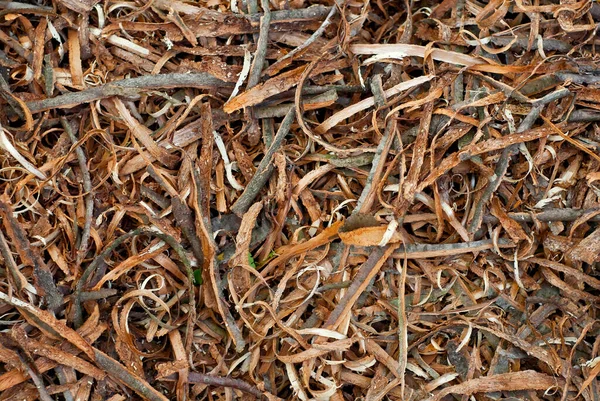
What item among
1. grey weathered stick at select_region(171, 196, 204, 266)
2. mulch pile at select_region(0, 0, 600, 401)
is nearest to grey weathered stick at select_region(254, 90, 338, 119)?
mulch pile at select_region(0, 0, 600, 401)

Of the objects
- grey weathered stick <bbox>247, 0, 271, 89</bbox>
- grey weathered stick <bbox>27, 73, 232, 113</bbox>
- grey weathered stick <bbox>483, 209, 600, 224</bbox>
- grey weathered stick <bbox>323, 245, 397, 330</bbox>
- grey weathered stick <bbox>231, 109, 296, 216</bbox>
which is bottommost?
grey weathered stick <bbox>323, 245, 397, 330</bbox>

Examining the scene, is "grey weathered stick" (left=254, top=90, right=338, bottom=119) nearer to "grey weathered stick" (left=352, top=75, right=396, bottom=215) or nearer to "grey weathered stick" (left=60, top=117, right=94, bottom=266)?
"grey weathered stick" (left=352, top=75, right=396, bottom=215)

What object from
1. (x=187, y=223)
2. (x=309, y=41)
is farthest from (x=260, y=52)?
(x=187, y=223)

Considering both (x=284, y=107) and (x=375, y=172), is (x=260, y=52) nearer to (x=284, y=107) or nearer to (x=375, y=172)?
(x=284, y=107)

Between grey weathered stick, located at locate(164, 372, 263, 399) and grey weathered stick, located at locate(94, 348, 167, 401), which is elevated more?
grey weathered stick, located at locate(94, 348, 167, 401)

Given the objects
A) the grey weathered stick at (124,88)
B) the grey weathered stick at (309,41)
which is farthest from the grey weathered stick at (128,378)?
the grey weathered stick at (309,41)

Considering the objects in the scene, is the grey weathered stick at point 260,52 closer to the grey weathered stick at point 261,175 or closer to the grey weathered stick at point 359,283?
the grey weathered stick at point 261,175

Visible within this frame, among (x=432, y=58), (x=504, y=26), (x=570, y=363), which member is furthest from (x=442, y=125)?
(x=570, y=363)
